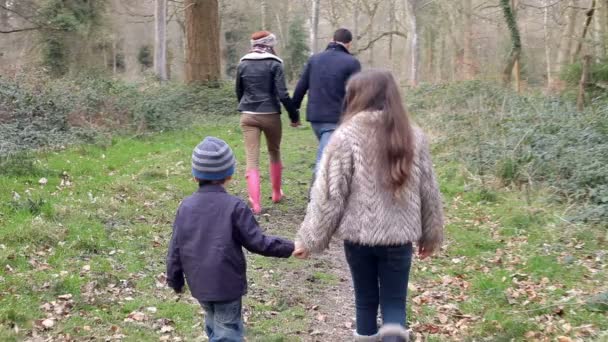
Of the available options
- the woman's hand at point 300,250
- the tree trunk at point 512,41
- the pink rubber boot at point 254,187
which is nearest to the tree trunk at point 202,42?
the tree trunk at point 512,41

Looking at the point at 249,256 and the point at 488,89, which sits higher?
the point at 488,89

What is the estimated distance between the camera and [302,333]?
588 centimetres

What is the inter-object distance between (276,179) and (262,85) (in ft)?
5.07

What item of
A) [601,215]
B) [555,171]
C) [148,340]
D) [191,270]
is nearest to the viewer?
[191,270]

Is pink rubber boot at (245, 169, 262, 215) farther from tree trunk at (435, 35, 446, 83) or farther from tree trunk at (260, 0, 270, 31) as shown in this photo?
tree trunk at (260, 0, 270, 31)

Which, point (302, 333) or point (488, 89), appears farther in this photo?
point (488, 89)

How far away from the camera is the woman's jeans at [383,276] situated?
4.36 meters

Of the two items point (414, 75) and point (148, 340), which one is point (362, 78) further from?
point (414, 75)

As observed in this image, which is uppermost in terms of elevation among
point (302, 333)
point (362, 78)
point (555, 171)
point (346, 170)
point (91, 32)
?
point (91, 32)

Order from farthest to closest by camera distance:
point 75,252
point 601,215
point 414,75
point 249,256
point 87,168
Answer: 1. point 414,75
2. point 87,168
3. point 601,215
4. point 249,256
5. point 75,252

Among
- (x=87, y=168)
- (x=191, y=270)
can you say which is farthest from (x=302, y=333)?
(x=87, y=168)

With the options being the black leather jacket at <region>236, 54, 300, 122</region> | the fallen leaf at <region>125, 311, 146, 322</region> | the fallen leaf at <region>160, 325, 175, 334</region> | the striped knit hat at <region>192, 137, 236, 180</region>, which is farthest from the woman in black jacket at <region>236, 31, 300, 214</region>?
the striped knit hat at <region>192, 137, 236, 180</region>

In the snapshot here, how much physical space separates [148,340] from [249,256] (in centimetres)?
249

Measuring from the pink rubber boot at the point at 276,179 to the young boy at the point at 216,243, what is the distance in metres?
5.29
